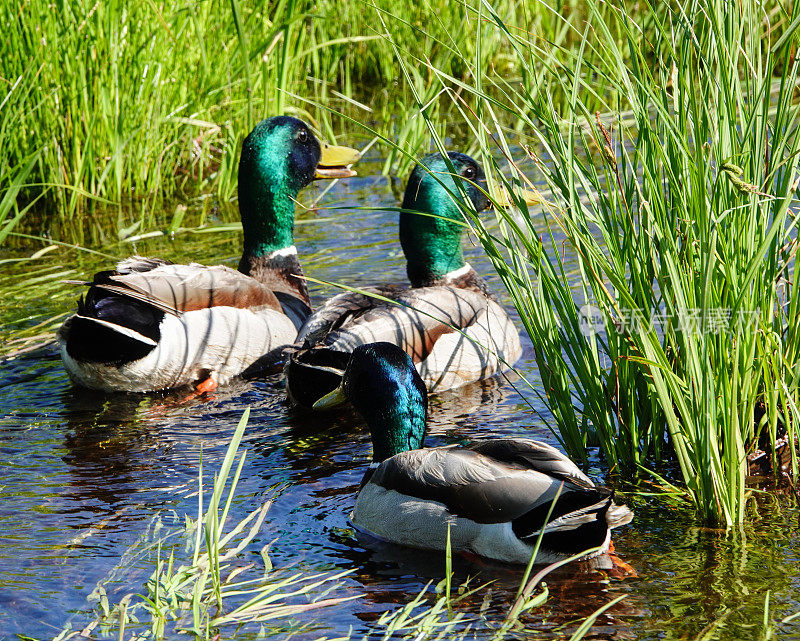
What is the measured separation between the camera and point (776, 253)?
3.38 meters

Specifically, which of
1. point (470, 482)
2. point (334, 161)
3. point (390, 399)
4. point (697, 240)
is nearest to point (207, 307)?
point (334, 161)

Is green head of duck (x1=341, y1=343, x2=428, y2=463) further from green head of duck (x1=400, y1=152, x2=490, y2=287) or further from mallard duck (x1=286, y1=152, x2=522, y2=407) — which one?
green head of duck (x1=400, y1=152, x2=490, y2=287)

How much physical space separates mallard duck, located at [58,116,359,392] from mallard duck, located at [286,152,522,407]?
360 mm

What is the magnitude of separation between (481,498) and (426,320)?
2068 millimetres

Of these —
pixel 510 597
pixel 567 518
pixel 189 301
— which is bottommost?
pixel 510 597

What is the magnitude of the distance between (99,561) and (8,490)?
0.81 metres

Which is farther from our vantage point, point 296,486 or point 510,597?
point 296,486

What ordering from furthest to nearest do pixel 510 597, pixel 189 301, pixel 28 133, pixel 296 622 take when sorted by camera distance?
pixel 28 133 → pixel 189 301 → pixel 510 597 → pixel 296 622

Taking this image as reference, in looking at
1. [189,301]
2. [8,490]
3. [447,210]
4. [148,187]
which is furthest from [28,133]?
[8,490]

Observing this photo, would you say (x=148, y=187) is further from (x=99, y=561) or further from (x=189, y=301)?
(x=99, y=561)

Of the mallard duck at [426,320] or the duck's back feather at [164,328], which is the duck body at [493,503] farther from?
the duck's back feather at [164,328]

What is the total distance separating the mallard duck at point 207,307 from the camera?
5258 millimetres

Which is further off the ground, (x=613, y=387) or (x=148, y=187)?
(x=148, y=187)

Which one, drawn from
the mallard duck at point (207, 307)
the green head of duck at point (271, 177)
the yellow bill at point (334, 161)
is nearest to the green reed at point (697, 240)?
the mallard duck at point (207, 307)
